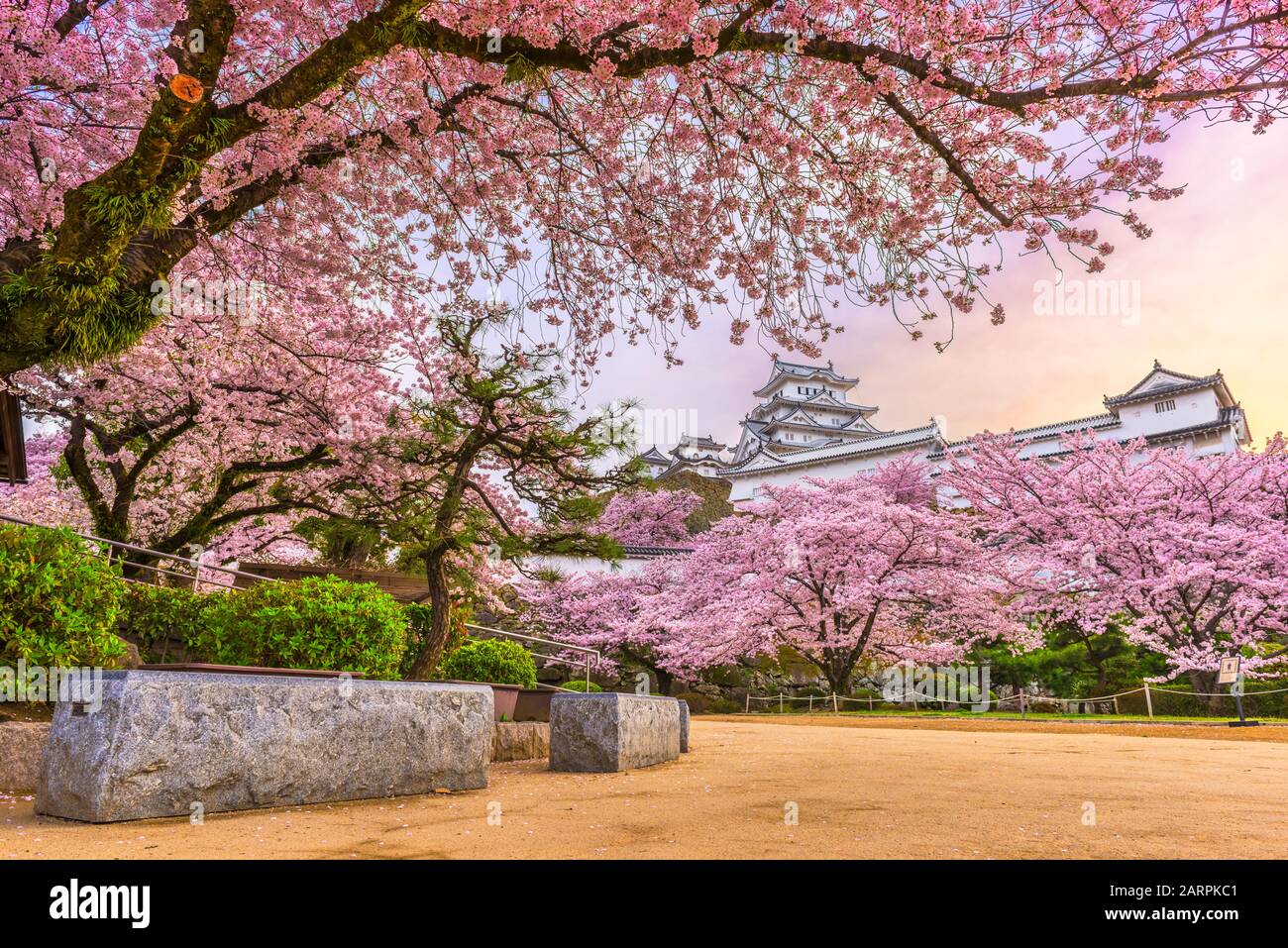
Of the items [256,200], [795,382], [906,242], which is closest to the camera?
[256,200]

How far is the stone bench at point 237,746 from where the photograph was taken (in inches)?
134

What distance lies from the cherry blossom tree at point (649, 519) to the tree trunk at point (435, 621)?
28.8 metres

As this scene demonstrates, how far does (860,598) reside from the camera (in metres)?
21.0

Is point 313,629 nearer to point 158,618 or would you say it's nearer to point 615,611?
point 158,618

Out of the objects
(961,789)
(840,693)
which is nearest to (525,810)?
(961,789)

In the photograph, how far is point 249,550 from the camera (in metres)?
19.0

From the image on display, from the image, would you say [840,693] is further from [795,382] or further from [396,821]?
[795,382]

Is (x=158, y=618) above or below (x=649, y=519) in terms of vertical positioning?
below

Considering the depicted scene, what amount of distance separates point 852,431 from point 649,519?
833 inches

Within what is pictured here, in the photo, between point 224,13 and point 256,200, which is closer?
point 224,13

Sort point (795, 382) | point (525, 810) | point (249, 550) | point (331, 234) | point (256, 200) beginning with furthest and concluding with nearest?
point (795, 382) → point (249, 550) → point (331, 234) → point (256, 200) → point (525, 810)

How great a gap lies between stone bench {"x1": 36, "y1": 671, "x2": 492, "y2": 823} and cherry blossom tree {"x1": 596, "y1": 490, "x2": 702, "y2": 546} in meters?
32.4

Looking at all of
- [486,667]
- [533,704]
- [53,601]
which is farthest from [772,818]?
[486,667]

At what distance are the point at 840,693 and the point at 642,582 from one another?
10.2 m
